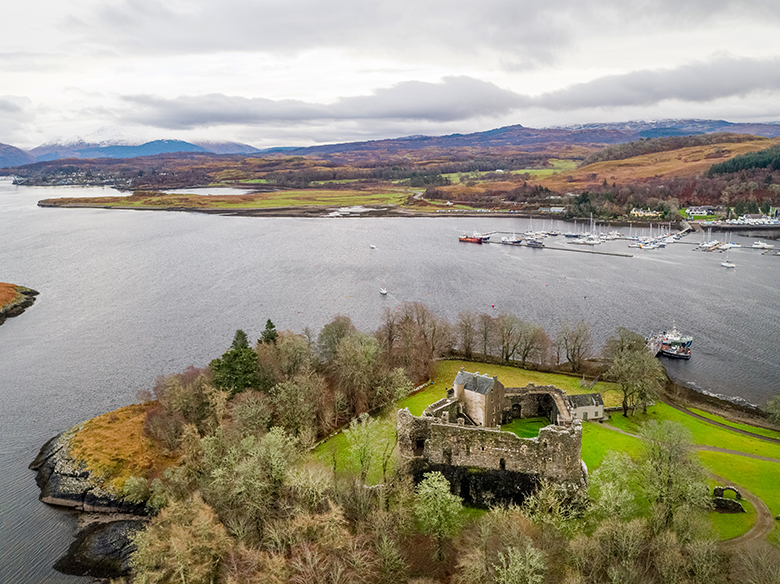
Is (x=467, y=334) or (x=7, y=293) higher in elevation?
(x=7, y=293)

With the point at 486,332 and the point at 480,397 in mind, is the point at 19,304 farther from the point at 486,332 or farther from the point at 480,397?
the point at 480,397

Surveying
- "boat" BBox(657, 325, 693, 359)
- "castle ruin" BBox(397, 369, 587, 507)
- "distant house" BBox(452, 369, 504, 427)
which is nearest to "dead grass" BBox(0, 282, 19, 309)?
"castle ruin" BBox(397, 369, 587, 507)

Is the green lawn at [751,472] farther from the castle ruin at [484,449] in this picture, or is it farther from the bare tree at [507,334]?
the bare tree at [507,334]

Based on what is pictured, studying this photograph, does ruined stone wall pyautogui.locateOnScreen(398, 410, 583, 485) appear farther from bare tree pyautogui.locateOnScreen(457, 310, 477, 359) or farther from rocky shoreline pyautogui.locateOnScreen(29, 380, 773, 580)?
bare tree pyautogui.locateOnScreen(457, 310, 477, 359)

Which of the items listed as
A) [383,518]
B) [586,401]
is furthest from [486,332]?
[383,518]

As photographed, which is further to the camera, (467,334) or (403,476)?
(467,334)

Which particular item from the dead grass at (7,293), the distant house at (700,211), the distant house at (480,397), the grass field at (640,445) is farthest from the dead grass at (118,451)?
the distant house at (700,211)

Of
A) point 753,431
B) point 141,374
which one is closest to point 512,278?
point 753,431

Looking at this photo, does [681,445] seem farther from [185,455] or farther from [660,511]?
[185,455]
